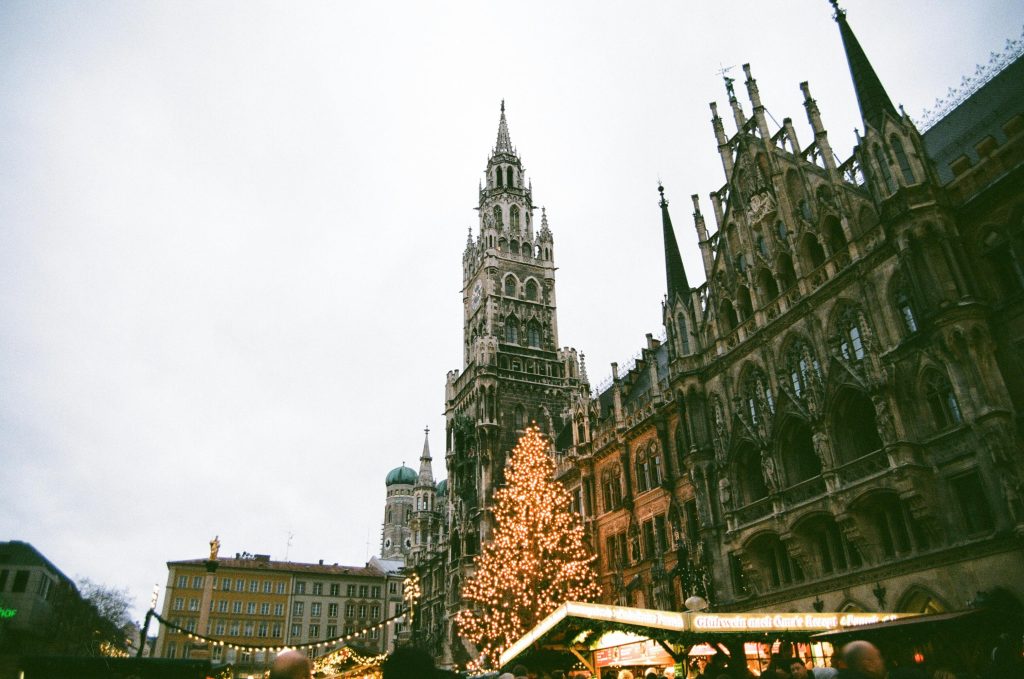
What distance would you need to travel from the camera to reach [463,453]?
59562 millimetres

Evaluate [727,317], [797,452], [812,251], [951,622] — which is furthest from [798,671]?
[727,317]

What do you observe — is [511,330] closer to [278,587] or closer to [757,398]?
[757,398]

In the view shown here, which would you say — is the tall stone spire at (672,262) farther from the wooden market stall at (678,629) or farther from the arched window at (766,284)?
the wooden market stall at (678,629)

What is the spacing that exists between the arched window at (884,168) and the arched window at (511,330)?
41.1 meters

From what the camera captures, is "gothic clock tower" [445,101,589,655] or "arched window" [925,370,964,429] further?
"gothic clock tower" [445,101,589,655]

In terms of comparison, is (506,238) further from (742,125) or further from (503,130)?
(742,125)

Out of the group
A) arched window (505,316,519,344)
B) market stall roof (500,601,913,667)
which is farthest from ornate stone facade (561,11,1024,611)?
arched window (505,316,519,344)

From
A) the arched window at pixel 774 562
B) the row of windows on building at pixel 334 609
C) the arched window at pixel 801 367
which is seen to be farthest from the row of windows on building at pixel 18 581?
the arched window at pixel 801 367

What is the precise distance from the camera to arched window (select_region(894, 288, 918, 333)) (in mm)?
21719

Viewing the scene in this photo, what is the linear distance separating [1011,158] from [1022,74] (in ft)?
25.2

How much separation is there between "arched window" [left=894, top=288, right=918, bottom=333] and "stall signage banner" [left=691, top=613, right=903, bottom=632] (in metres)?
10.6

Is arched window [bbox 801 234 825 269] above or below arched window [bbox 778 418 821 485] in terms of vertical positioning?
above

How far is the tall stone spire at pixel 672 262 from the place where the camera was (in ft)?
112

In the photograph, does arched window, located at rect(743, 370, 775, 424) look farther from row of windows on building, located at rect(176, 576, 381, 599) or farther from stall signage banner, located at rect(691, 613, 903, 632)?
row of windows on building, located at rect(176, 576, 381, 599)
